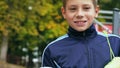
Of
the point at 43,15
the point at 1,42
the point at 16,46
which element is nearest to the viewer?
the point at 43,15

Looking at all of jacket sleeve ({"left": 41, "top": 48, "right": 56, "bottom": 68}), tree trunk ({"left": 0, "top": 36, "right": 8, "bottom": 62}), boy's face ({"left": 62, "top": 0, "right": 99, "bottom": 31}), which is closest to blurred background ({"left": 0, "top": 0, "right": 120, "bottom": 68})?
tree trunk ({"left": 0, "top": 36, "right": 8, "bottom": 62})

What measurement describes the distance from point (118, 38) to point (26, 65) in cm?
2420

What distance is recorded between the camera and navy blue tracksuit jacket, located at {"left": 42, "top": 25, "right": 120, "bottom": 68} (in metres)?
2.95

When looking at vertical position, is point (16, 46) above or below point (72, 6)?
below

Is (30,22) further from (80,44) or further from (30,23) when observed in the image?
(80,44)

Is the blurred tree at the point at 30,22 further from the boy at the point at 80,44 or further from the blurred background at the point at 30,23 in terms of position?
the boy at the point at 80,44

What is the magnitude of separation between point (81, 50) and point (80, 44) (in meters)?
0.04

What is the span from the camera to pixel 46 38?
76.8 feet

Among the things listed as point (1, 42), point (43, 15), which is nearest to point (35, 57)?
point (1, 42)

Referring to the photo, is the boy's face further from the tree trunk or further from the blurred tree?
the tree trunk

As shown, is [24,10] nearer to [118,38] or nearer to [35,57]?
[35,57]

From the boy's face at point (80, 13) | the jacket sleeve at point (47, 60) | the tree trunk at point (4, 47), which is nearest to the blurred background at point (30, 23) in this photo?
the tree trunk at point (4, 47)

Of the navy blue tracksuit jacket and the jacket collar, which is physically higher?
the jacket collar

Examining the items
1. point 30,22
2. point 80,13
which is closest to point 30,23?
point 30,22
